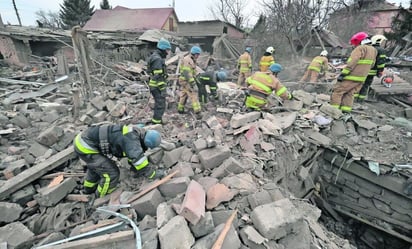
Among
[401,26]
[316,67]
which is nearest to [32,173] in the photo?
[316,67]

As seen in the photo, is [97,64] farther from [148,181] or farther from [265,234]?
[265,234]

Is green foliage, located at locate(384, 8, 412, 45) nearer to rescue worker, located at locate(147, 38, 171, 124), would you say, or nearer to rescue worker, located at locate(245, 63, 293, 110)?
rescue worker, located at locate(245, 63, 293, 110)

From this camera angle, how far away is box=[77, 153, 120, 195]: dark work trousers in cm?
322

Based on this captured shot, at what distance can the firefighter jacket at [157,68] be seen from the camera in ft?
16.3

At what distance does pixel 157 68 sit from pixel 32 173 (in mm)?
2832

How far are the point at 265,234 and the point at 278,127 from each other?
104 inches

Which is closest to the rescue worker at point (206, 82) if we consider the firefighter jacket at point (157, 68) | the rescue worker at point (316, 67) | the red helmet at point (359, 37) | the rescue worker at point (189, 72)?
the rescue worker at point (189, 72)

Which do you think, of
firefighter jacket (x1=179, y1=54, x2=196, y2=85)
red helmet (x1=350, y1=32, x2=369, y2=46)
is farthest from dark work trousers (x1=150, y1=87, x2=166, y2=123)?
red helmet (x1=350, y1=32, x2=369, y2=46)

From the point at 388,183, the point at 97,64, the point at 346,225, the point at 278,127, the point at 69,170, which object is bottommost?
the point at 346,225

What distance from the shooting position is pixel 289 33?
44.4 ft

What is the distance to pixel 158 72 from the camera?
5.00m

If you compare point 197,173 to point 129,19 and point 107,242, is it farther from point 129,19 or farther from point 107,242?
point 129,19

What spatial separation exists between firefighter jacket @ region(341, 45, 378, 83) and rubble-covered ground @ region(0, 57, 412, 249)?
0.87 metres

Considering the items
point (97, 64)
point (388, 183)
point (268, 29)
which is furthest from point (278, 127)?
point (268, 29)
